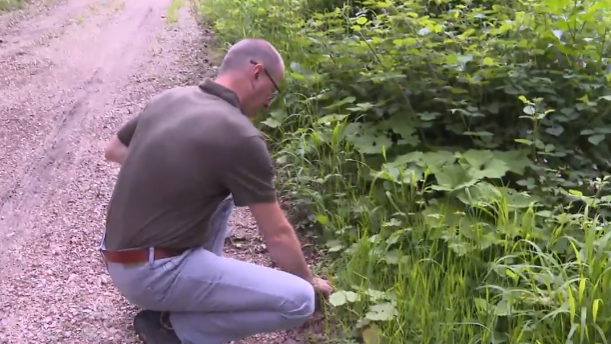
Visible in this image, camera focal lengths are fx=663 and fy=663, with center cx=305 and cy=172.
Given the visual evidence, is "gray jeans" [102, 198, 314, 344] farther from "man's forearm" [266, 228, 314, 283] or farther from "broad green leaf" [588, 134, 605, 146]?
"broad green leaf" [588, 134, 605, 146]

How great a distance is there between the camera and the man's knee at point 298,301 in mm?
2588

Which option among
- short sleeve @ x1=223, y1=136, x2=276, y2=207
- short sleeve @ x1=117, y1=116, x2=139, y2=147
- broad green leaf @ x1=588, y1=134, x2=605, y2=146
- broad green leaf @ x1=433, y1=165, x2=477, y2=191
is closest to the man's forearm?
short sleeve @ x1=223, y1=136, x2=276, y2=207

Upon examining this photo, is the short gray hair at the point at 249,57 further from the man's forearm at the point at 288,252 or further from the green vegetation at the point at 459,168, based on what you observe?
the green vegetation at the point at 459,168

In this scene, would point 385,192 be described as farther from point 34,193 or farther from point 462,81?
point 34,193

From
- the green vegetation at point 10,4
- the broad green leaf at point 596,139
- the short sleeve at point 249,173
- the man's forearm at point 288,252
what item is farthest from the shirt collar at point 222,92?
the green vegetation at point 10,4

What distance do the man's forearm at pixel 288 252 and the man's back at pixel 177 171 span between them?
0.28 metres

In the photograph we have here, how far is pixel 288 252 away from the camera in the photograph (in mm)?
2568

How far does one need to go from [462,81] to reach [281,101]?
1.50m

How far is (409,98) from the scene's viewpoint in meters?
4.24

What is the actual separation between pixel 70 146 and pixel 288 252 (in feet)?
10.8

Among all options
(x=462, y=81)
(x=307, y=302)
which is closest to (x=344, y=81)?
(x=462, y=81)

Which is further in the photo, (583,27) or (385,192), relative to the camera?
(583,27)

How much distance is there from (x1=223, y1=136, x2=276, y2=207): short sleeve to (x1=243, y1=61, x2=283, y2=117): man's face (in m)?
0.25

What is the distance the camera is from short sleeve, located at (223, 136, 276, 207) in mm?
2408
